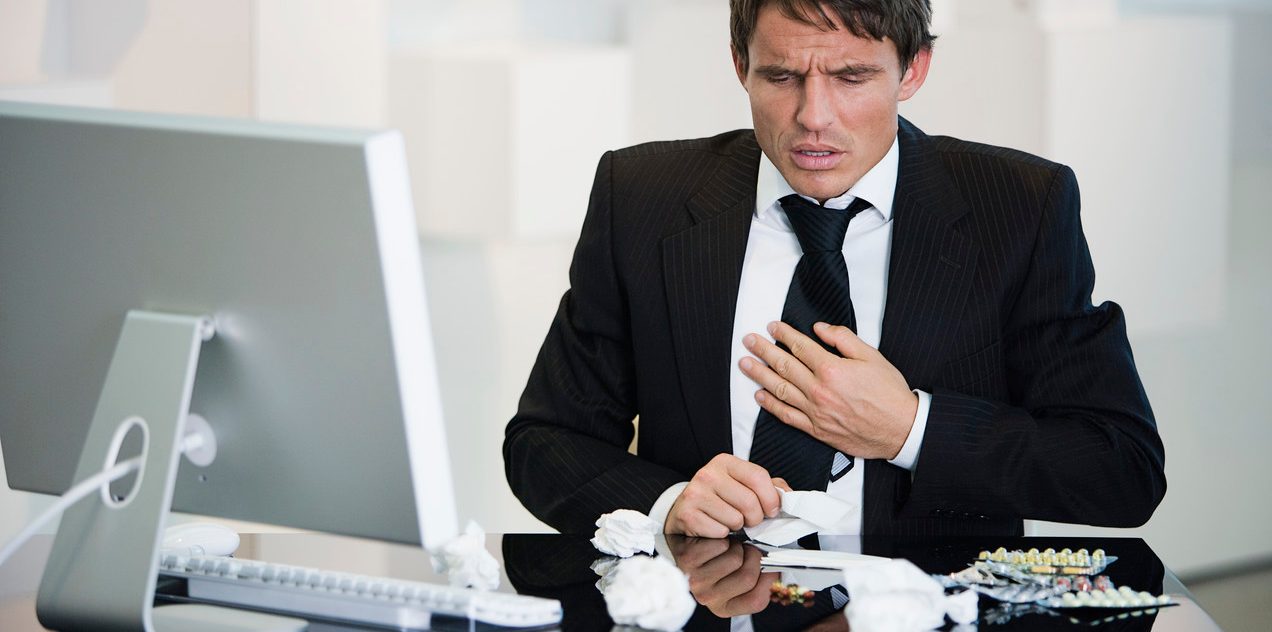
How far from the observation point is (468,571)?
156 cm

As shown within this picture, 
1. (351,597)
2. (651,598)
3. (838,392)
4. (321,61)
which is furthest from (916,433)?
(321,61)

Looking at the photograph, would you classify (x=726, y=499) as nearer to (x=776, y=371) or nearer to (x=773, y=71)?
(x=776, y=371)

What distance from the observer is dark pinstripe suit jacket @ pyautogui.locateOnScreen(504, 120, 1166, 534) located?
1.94 meters

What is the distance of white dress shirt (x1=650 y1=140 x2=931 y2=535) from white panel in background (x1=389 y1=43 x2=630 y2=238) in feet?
5.22

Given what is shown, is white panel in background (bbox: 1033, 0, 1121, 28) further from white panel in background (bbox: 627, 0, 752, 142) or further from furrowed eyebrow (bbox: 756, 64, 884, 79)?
furrowed eyebrow (bbox: 756, 64, 884, 79)

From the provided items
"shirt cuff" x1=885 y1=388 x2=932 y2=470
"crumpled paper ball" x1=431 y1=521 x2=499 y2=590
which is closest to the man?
"shirt cuff" x1=885 y1=388 x2=932 y2=470

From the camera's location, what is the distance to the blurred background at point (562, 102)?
3.24m

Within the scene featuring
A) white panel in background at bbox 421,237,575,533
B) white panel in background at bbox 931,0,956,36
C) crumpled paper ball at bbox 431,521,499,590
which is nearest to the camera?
crumpled paper ball at bbox 431,521,499,590

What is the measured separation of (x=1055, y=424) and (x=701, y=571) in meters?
0.59

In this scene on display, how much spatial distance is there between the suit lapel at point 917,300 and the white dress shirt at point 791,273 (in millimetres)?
25

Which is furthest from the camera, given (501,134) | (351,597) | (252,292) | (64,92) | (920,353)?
(501,134)

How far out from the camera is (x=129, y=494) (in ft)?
4.53

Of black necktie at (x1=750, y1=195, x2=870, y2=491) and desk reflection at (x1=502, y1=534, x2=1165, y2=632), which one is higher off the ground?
black necktie at (x1=750, y1=195, x2=870, y2=491)

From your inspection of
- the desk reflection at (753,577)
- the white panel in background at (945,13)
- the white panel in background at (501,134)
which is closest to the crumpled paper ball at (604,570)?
the desk reflection at (753,577)
